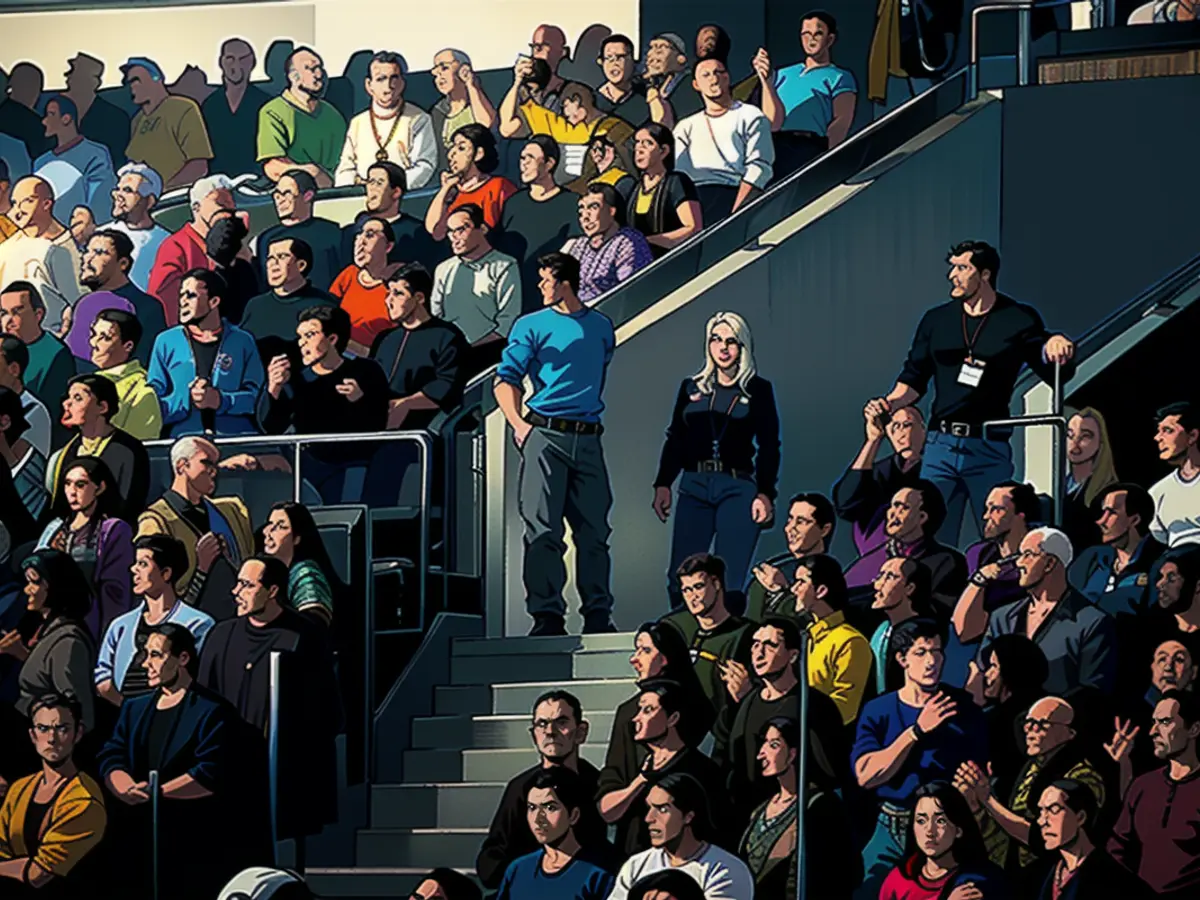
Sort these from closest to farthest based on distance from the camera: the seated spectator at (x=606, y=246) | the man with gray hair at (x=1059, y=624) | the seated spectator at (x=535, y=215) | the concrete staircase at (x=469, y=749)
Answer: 1. the man with gray hair at (x=1059, y=624)
2. the concrete staircase at (x=469, y=749)
3. the seated spectator at (x=606, y=246)
4. the seated spectator at (x=535, y=215)

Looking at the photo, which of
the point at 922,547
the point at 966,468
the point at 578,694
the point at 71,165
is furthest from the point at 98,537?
the point at 966,468

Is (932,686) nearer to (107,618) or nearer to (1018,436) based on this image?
(1018,436)

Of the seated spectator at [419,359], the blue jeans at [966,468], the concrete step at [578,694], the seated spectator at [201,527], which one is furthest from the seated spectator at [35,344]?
the blue jeans at [966,468]

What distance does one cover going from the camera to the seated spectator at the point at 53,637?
8594 millimetres

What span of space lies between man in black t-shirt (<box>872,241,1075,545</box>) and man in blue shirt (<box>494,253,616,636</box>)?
0.92 metres

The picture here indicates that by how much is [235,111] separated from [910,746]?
13.3 ft

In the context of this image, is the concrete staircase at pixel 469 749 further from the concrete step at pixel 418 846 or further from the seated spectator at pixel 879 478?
the seated spectator at pixel 879 478

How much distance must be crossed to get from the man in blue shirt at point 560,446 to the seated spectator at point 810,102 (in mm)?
1075

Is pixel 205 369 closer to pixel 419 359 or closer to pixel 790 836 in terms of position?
pixel 419 359

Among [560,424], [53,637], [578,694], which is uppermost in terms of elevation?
[560,424]

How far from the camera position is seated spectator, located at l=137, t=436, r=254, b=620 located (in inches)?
340

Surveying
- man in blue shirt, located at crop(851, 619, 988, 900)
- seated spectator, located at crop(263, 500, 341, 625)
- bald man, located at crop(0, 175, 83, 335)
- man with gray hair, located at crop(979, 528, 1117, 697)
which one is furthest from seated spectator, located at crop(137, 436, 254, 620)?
man with gray hair, located at crop(979, 528, 1117, 697)

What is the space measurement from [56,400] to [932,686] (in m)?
3.12

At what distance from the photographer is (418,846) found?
27.5 ft
